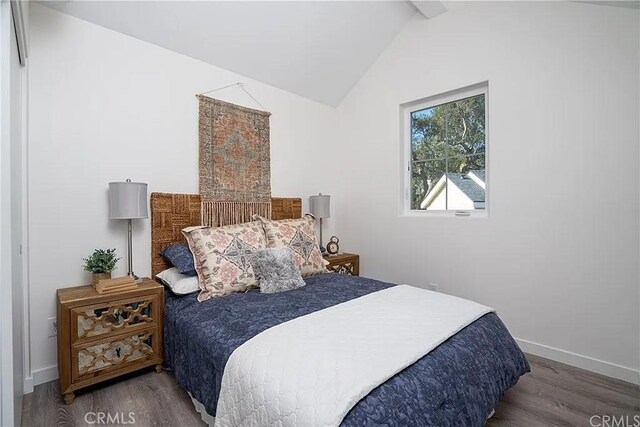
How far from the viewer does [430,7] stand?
2.73 metres

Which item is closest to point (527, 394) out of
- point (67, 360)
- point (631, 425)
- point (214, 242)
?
point (631, 425)

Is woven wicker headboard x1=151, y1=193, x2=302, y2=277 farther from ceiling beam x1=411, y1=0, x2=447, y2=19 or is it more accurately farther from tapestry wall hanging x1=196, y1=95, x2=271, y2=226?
ceiling beam x1=411, y1=0, x2=447, y2=19

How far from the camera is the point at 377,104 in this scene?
3.33 meters

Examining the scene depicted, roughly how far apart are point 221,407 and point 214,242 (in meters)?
1.14

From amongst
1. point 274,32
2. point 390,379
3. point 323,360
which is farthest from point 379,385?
point 274,32

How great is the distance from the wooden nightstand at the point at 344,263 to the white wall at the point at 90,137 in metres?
1.53

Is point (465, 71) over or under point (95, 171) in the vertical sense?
over

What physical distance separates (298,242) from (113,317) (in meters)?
1.38

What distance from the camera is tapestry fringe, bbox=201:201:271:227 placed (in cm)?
264

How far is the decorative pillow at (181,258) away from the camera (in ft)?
6.97

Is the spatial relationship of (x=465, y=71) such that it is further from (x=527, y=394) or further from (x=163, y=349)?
(x=163, y=349)

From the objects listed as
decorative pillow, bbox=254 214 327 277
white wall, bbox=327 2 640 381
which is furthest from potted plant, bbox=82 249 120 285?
white wall, bbox=327 2 640 381

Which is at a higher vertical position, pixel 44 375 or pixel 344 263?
pixel 344 263

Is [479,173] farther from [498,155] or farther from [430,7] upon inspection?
[430,7]
